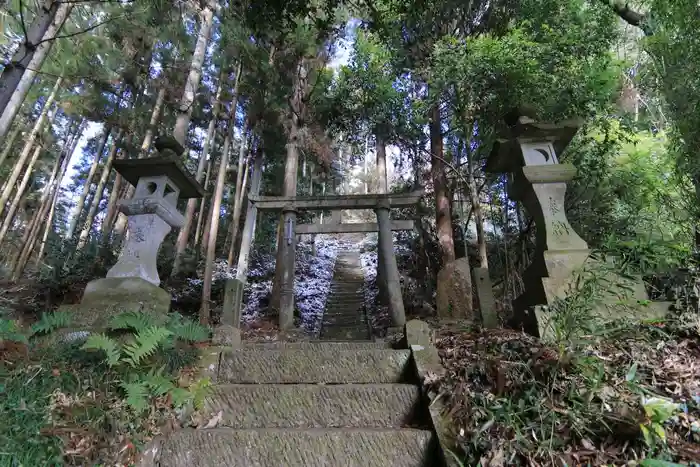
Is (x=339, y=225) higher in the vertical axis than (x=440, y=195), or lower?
lower

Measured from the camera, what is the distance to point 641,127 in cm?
709

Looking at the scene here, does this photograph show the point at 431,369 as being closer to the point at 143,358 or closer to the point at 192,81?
the point at 143,358

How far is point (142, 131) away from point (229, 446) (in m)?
10.7

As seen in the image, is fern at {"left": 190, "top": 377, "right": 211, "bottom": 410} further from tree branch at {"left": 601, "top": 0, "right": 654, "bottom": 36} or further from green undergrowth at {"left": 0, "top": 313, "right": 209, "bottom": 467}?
tree branch at {"left": 601, "top": 0, "right": 654, "bottom": 36}

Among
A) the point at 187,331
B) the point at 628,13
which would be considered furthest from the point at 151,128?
the point at 628,13

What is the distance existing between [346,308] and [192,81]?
255 inches

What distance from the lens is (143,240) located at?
3645 millimetres

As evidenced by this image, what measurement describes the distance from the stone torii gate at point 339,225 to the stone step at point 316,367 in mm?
3482

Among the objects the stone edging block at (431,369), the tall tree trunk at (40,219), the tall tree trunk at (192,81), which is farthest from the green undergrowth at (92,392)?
the tall tree trunk at (40,219)

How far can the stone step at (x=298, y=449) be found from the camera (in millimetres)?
2080

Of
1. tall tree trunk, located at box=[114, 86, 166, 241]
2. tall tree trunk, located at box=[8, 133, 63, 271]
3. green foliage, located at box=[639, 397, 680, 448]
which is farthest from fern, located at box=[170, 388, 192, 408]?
tall tree trunk, located at box=[8, 133, 63, 271]

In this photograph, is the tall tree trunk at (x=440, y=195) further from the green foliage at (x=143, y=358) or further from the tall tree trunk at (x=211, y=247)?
the green foliage at (x=143, y=358)

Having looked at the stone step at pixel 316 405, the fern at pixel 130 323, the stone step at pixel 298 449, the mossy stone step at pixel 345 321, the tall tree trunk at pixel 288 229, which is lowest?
the stone step at pixel 298 449

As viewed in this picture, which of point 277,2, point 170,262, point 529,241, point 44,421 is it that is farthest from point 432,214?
point 44,421
